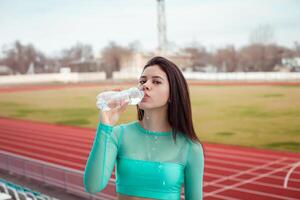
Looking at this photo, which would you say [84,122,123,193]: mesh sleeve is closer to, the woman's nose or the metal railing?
the woman's nose

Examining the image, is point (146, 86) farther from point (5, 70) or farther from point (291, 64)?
point (5, 70)

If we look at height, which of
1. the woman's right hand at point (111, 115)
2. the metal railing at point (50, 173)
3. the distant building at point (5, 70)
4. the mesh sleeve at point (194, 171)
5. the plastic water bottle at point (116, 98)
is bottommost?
the metal railing at point (50, 173)

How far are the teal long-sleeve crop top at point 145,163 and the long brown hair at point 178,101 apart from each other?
0.06ft

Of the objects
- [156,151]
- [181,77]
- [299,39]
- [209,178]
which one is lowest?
Result: [209,178]

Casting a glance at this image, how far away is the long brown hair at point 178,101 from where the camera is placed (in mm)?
872

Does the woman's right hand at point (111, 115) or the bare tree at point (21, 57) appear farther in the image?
the bare tree at point (21, 57)

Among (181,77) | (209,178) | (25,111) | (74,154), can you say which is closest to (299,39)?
(209,178)

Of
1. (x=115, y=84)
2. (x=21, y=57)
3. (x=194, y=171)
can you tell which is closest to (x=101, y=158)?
(x=194, y=171)

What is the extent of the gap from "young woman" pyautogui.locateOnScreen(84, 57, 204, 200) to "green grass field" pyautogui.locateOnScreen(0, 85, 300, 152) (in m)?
4.60

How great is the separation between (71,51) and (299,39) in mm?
4529

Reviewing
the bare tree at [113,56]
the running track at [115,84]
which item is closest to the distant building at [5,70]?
the running track at [115,84]

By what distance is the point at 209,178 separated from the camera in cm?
410

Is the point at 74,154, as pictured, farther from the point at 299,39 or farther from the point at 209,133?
the point at 299,39

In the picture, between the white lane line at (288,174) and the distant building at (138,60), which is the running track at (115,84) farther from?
the white lane line at (288,174)
